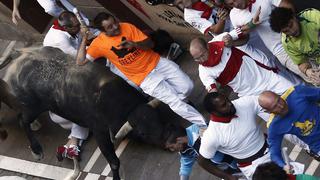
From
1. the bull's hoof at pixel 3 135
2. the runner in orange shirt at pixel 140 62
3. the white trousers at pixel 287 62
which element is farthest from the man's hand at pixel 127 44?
the bull's hoof at pixel 3 135

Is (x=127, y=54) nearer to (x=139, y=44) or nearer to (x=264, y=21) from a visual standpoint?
(x=139, y=44)

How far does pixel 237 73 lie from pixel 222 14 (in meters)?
0.82

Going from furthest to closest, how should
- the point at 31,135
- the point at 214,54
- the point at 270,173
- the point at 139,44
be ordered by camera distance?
the point at 31,135, the point at 139,44, the point at 214,54, the point at 270,173

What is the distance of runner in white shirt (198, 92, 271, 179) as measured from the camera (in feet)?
22.0

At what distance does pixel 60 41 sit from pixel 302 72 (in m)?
3.57

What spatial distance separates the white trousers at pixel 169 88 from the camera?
345 inches

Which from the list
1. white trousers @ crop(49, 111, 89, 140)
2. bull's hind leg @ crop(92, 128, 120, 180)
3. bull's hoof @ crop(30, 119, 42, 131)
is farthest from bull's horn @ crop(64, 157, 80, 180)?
bull's hoof @ crop(30, 119, 42, 131)

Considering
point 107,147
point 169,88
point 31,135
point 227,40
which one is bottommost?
point 31,135

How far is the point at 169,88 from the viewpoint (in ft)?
29.1

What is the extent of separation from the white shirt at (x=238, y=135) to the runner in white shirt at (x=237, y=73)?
0.78 meters

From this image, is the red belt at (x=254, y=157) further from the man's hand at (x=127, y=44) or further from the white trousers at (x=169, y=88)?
the man's hand at (x=127, y=44)

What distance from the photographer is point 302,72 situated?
7508mm

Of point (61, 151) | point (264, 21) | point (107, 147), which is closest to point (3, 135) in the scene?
point (61, 151)

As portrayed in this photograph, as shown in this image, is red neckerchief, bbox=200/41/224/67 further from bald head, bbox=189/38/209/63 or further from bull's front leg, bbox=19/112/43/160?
bull's front leg, bbox=19/112/43/160
